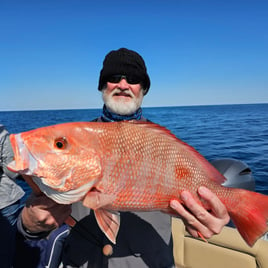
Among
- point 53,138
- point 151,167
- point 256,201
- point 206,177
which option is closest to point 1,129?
point 53,138

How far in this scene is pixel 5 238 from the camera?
10.6ft

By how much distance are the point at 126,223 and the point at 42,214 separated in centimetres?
85

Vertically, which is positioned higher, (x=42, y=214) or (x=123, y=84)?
(x=123, y=84)

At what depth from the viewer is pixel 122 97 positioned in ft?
9.41

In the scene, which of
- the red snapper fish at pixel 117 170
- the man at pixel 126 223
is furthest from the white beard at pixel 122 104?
the red snapper fish at pixel 117 170

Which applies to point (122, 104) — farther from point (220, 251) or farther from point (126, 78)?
point (220, 251)

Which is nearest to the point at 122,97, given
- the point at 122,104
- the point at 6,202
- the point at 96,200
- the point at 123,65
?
the point at 122,104

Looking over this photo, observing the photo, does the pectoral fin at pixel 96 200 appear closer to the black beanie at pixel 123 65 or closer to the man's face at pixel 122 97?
the man's face at pixel 122 97

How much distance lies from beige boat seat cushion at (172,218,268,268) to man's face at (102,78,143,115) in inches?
84.1

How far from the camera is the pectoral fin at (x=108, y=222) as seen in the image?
1604 millimetres

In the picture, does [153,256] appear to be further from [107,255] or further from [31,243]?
[31,243]

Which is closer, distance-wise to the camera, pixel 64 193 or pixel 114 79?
pixel 64 193

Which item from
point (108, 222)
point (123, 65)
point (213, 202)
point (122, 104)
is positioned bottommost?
point (108, 222)

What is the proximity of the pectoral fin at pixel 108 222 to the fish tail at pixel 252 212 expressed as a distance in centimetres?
94
